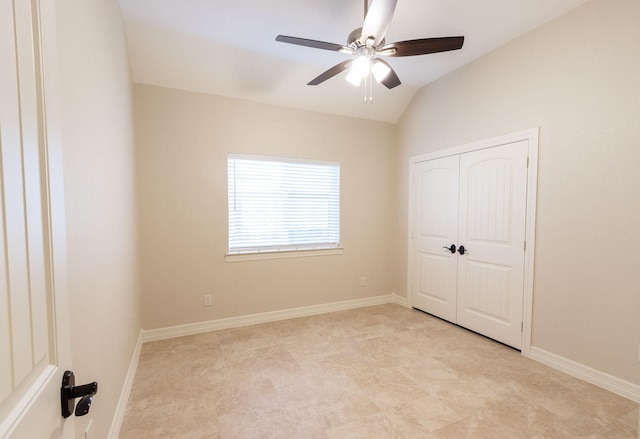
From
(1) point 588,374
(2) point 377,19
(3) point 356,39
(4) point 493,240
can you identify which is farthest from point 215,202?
(1) point 588,374

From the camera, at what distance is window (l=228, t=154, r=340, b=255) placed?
11.2 ft

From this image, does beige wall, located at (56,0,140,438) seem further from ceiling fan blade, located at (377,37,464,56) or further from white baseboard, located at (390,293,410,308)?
white baseboard, located at (390,293,410,308)

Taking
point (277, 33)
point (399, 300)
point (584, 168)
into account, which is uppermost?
point (277, 33)

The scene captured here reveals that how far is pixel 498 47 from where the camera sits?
2857 millimetres

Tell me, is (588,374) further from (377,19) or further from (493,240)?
(377,19)

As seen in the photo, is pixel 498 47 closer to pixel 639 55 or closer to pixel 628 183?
pixel 639 55

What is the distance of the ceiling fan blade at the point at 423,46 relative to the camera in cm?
195

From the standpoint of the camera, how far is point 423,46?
200 centimetres

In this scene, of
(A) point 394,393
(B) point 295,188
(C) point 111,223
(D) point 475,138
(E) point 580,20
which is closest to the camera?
(C) point 111,223

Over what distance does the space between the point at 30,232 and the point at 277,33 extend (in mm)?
2712

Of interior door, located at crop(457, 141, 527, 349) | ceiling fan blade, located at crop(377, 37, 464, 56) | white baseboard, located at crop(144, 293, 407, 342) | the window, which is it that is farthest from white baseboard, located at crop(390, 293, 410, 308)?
ceiling fan blade, located at crop(377, 37, 464, 56)

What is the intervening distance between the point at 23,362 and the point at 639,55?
3.46 metres

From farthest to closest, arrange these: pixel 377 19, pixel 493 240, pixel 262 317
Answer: pixel 262 317
pixel 493 240
pixel 377 19

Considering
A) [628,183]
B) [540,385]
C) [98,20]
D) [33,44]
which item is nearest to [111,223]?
[98,20]
